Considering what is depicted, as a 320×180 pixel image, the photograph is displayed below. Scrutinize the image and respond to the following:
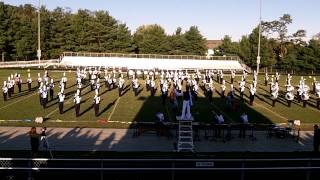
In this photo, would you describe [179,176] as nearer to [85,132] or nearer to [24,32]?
[85,132]

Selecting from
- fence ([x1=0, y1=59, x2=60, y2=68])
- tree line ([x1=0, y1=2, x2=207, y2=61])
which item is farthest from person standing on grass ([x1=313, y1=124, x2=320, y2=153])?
tree line ([x1=0, y1=2, x2=207, y2=61])

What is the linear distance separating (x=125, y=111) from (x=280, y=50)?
215ft

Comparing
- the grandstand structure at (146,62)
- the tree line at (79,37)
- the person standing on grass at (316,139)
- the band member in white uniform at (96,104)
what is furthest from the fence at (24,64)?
the person standing on grass at (316,139)

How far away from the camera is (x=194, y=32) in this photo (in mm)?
81438

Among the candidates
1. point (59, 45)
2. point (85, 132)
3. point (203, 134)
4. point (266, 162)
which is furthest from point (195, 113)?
point (59, 45)

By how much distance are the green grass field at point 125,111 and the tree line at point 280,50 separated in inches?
1407

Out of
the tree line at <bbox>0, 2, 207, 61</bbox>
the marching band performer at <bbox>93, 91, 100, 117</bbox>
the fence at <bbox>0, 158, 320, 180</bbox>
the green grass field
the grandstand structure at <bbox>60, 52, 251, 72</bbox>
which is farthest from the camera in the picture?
the tree line at <bbox>0, 2, 207, 61</bbox>

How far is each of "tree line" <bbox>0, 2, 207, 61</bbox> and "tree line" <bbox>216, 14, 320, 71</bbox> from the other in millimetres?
6455

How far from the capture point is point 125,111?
1088 inches

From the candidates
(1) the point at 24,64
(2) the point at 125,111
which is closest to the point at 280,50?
(1) the point at 24,64

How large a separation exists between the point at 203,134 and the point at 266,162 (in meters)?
9.77

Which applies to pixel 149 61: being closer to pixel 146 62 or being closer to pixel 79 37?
pixel 146 62

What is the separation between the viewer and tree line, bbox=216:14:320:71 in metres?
69.2

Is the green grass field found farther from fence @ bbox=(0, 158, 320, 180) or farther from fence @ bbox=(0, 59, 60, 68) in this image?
fence @ bbox=(0, 59, 60, 68)
